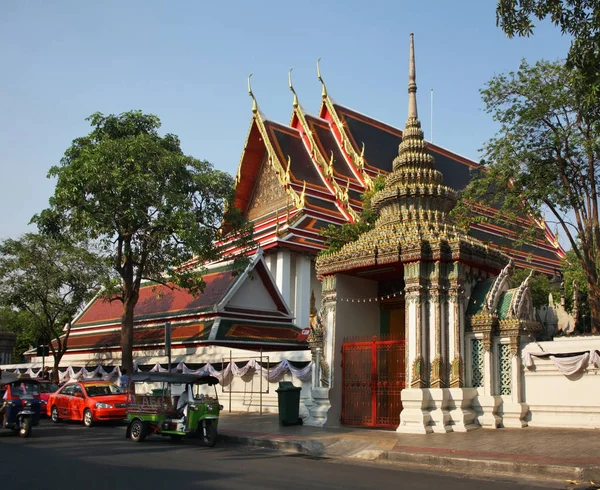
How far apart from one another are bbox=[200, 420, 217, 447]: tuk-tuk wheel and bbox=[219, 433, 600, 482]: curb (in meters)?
1.01

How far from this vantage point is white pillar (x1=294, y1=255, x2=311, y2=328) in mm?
33812

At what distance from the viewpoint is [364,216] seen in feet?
88.8

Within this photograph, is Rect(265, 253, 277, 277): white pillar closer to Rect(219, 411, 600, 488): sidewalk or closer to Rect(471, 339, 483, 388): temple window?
Rect(219, 411, 600, 488): sidewalk

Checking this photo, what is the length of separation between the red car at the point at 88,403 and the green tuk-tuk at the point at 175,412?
12.6ft

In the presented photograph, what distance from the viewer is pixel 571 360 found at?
12.3 metres

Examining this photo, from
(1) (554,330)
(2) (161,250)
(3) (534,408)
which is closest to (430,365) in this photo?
(3) (534,408)

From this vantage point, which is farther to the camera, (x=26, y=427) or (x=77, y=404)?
(x=77, y=404)

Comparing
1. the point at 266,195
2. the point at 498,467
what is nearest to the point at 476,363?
the point at 498,467

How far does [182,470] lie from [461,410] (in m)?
6.02

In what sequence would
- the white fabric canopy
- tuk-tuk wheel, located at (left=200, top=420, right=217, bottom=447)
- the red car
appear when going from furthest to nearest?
the red car
tuk-tuk wheel, located at (left=200, top=420, right=217, bottom=447)
the white fabric canopy

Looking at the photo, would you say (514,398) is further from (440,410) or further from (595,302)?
(595,302)

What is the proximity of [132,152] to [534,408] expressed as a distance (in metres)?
12.1

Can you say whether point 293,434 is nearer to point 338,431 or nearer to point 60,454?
point 338,431

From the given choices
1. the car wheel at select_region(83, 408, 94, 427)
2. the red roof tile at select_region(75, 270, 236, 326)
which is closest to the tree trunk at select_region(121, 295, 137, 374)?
the car wheel at select_region(83, 408, 94, 427)
